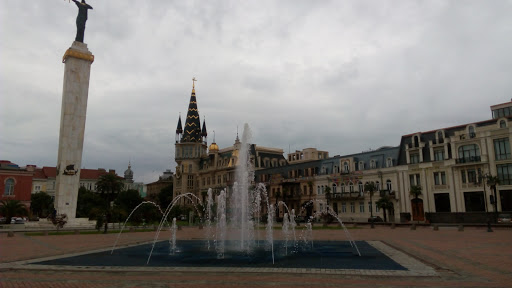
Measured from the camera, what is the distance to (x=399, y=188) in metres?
55.0

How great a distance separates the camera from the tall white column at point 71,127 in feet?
153

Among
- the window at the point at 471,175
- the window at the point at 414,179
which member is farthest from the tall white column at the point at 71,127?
the window at the point at 471,175

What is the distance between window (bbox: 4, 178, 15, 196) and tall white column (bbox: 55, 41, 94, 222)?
31117 millimetres

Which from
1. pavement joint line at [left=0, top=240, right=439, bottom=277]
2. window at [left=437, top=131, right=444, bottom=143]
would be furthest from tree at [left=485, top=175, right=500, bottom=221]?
pavement joint line at [left=0, top=240, right=439, bottom=277]

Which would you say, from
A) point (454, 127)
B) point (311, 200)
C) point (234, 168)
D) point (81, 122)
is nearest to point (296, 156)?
point (234, 168)

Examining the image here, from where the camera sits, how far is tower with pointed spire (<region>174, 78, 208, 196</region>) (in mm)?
101500

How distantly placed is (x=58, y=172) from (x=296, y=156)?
5383cm

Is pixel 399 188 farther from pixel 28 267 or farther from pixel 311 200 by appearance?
pixel 28 267

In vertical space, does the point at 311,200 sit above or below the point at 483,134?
below

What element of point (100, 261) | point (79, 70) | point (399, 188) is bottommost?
point (100, 261)

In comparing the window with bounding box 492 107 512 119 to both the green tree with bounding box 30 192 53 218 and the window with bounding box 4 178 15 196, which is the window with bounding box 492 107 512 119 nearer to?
the window with bounding box 4 178 15 196

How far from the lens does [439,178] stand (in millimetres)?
51250

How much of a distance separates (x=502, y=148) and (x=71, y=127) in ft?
179

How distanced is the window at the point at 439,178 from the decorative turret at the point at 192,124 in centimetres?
6736
